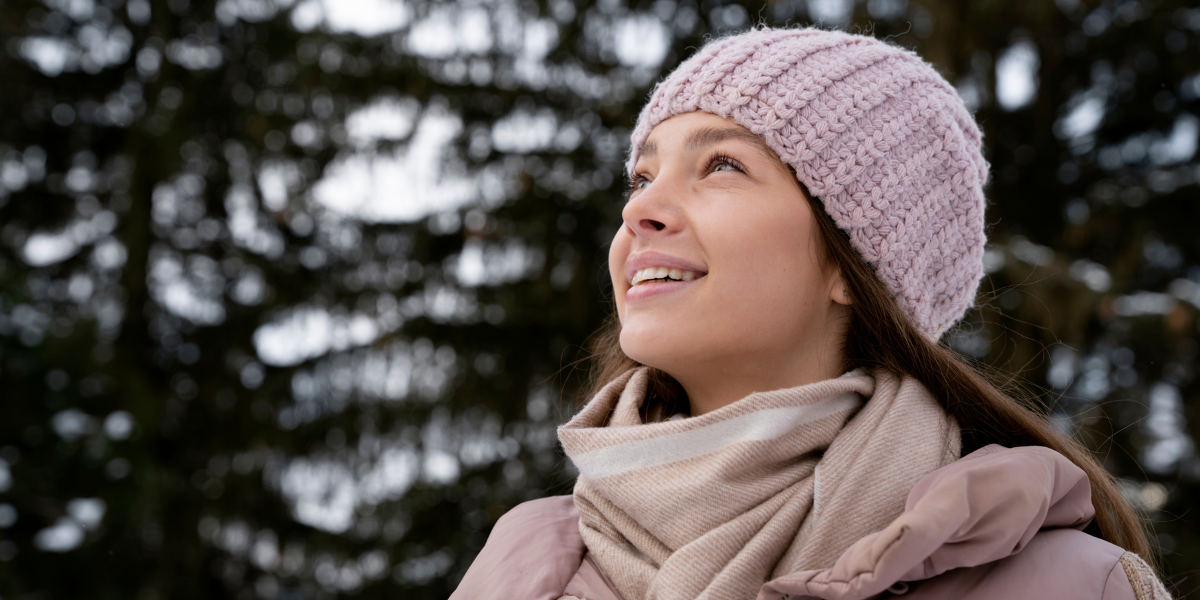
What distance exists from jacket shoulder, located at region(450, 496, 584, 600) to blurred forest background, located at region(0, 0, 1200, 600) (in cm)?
305

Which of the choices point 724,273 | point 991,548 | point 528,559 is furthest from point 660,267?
point 991,548

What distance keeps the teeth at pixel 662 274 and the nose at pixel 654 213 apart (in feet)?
0.23

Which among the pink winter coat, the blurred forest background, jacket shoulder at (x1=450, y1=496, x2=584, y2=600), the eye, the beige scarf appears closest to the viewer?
the pink winter coat

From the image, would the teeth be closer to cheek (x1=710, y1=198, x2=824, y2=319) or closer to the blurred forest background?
cheek (x1=710, y1=198, x2=824, y2=319)

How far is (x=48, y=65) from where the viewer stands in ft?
18.7

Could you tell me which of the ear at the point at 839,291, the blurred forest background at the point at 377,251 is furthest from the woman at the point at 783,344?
the blurred forest background at the point at 377,251

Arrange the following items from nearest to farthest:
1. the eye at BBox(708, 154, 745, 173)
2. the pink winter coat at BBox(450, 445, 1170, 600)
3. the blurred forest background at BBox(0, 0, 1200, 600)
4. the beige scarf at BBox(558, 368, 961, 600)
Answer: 1. the pink winter coat at BBox(450, 445, 1170, 600)
2. the beige scarf at BBox(558, 368, 961, 600)
3. the eye at BBox(708, 154, 745, 173)
4. the blurred forest background at BBox(0, 0, 1200, 600)

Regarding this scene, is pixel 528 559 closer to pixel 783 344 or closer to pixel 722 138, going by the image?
pixel 783 344

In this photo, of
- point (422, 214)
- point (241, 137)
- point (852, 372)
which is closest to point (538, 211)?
point (422, 214)

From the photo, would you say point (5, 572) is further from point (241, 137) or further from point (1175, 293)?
point (1175, 293)

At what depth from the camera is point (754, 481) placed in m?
1.62

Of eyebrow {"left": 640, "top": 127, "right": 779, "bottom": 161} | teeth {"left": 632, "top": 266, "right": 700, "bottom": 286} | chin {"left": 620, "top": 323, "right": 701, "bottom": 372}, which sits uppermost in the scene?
eyebrow {"left": 640, "top": 127, "right": 779, "bottom": 161}

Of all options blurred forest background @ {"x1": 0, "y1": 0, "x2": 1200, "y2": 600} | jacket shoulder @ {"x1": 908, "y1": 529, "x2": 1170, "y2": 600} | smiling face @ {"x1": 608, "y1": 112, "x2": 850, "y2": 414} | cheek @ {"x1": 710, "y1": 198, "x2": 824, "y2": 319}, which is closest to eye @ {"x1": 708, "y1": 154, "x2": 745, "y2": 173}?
smiling face @ {"x1": 608, "y1": 112, "x2": 850, "y2": 414}

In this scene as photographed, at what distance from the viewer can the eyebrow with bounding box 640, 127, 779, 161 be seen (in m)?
1.78
